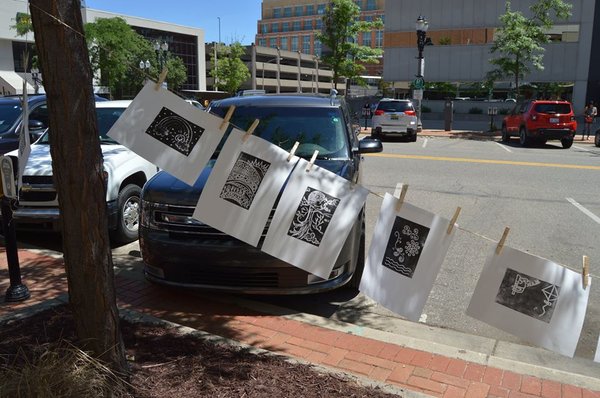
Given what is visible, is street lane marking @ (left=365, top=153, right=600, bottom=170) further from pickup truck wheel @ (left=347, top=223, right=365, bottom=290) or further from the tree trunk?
the tree trunk

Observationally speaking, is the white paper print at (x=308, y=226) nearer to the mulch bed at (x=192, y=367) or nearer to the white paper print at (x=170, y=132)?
the white paper print at (x=170, y=132)

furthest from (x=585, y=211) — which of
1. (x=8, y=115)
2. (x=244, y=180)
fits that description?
(x=8, y=115)

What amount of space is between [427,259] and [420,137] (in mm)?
22185

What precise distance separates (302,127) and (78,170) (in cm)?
335

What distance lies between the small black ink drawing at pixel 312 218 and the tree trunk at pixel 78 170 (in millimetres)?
1121

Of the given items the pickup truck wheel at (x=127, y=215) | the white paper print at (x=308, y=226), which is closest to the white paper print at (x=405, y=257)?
the white paper print at (x=308, y=226)

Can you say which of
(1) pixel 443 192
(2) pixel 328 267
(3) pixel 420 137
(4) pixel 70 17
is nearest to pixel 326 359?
(2) pixel 328 267

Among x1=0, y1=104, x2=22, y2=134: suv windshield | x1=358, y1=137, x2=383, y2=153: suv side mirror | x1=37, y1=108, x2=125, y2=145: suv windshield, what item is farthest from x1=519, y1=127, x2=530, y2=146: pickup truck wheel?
x1=0, y1=104, x2=22, y2=134: suv windshield

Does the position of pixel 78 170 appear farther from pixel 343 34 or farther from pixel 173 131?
pixel 343 34

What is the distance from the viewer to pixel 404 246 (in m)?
3.28

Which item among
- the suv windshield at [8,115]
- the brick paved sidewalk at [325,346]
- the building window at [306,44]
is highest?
the building window at [306,44]

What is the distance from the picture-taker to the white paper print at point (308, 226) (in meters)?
3.28

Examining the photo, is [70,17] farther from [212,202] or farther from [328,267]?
[328,267]

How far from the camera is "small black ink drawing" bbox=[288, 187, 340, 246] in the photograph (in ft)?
10.8
